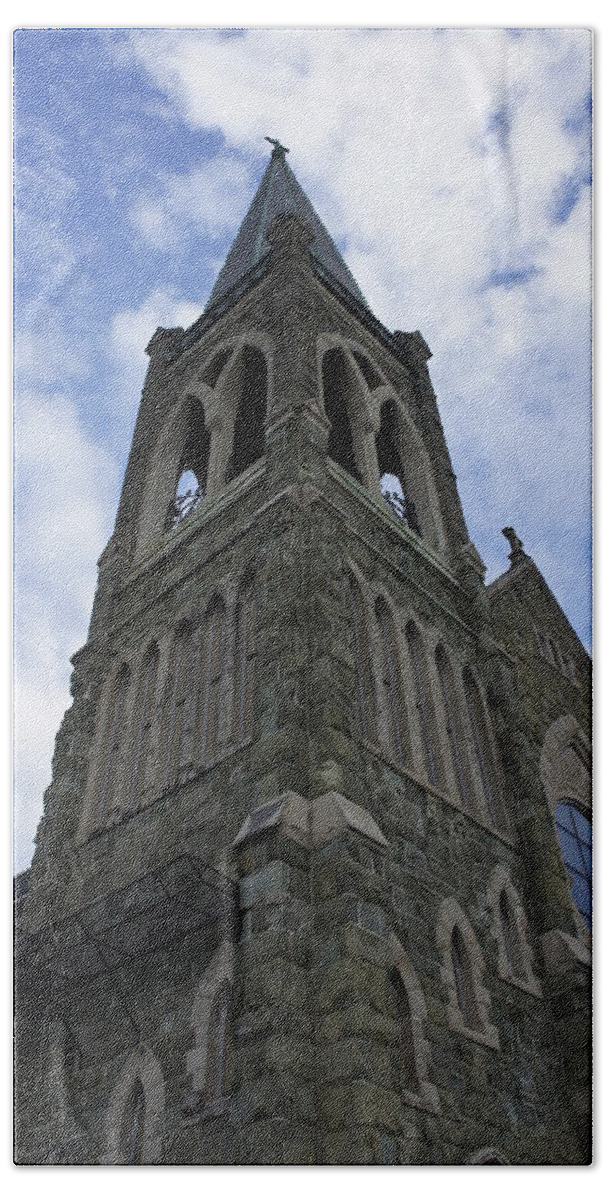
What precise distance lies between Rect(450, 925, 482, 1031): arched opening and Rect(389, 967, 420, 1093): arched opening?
2.60 feet

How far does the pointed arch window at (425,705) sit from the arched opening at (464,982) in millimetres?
1620

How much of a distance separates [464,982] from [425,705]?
2.95 metres

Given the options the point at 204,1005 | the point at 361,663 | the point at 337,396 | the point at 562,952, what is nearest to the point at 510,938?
the point at 562,952

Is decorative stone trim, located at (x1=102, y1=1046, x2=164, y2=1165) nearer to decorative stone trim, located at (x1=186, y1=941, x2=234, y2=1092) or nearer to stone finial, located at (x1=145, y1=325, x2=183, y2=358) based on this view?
decorative stone trim, located at (x1=186, y1=941, x2=234, y2=1092)

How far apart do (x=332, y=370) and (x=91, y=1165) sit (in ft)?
36.1

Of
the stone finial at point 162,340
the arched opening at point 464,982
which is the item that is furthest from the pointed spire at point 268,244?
the arched opening at point 464,982

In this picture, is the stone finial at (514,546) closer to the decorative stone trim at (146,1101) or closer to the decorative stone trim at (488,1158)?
the decorative stone trim at (488,1158)

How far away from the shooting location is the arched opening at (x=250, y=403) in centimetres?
1448

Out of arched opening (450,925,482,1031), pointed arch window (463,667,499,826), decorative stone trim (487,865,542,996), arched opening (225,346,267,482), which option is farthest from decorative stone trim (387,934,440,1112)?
arched opening (225,346,267,482)

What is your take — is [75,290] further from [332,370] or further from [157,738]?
[332,370]

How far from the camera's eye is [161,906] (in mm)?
7871

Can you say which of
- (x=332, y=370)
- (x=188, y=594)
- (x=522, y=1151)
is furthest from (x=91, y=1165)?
(x=332, y=370)

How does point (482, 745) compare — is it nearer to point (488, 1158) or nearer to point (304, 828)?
point (304, 828)

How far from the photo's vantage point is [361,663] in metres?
9.84
